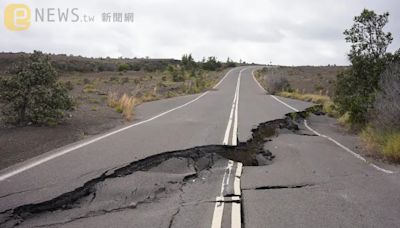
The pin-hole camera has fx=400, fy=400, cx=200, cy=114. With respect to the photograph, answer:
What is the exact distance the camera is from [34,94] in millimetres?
12211

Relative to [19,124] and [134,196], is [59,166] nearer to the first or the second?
[134,196]

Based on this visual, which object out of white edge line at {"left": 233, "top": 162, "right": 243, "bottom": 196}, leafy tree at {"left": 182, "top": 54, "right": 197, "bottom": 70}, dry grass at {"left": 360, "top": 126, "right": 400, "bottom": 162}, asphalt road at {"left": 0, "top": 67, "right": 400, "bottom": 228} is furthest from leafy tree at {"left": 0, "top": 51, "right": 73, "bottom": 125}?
leafy tree at {"left": 182, "top": 54, "right": 197, "bottom": 70}

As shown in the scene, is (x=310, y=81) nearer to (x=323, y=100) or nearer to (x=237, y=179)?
(x=323, y=100)

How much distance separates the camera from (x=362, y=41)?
14.7 metres

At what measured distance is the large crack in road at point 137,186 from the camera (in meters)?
5.17

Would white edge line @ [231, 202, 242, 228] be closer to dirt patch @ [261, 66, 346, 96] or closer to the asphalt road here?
the asphalt road

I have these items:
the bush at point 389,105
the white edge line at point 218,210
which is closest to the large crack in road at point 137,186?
the white edge line at point 218,210

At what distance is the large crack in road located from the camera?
517 cm

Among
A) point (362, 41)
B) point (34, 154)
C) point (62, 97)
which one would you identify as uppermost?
point (362, 41)

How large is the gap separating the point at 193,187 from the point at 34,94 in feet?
25.4

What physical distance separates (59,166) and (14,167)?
828 millimetres

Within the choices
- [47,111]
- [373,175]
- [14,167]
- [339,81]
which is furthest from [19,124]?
[339,81]

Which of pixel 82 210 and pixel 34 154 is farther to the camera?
pixel 34 154

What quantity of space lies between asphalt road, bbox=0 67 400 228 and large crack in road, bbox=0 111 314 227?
0.02 metres
